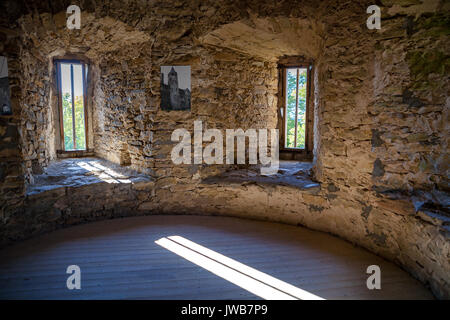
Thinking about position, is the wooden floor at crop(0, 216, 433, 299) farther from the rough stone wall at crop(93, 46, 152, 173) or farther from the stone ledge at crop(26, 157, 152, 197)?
the rough stone wall at crop(93, 46, 152, 173)

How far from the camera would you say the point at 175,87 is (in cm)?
406

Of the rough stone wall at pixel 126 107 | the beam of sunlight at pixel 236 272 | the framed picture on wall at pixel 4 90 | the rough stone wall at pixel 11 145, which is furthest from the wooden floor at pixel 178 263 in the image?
the framed picture on wall at pixel 4 90

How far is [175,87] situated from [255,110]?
137cm

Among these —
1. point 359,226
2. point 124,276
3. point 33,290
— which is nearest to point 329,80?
point 359,226

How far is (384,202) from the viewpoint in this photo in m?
2.86

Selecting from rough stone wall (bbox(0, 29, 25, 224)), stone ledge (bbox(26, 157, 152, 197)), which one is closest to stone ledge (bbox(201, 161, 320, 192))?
stone ledge (bbox(26, 157, 152, 197))

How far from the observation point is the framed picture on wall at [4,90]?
304 cm

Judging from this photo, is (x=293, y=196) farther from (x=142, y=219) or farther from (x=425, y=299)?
(x=142, y=219)

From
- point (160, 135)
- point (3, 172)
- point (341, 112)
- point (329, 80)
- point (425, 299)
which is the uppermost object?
point (329, 80)

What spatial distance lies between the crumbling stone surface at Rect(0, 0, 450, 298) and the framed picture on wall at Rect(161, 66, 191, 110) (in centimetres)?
9

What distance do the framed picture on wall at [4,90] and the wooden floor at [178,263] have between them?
1.50 meters

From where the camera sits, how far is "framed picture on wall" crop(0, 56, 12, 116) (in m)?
3.04

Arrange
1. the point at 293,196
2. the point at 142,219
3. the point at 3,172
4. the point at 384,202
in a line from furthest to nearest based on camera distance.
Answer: the point at 142,219
the point at 293,196
the point at 3,172
the point at 384,202

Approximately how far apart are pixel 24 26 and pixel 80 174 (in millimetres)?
1955
